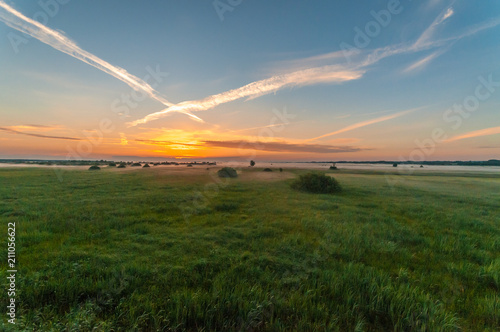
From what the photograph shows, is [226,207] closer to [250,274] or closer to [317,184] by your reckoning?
[250,274]

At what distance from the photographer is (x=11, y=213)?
9.91 m

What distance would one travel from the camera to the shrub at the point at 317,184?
69.6 ft

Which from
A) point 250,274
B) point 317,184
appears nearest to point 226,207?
point 250,274

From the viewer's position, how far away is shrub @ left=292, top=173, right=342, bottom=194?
21.2m

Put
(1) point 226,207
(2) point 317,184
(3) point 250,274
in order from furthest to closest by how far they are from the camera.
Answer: (2) point 317,184, (1) point 226,207, (3) point 250,274

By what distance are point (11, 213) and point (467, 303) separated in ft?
60.9

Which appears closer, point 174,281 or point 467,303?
point 467,303

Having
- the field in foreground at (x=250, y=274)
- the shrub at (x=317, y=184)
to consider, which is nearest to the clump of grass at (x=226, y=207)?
the field in foreground at (x=250, y=274)

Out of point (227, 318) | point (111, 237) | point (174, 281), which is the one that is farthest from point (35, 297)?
point (227, 318)

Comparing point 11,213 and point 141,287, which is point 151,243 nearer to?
point 141,287

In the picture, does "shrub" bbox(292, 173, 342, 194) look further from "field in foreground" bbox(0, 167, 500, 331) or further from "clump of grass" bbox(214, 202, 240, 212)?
"clump of grass" bbox(214, 202, 240, 212)

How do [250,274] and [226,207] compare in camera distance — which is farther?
[226,207]

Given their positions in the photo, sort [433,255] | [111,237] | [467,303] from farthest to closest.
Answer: [111,237]
[433,255]
[467,303]

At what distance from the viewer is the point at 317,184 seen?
21609mm
